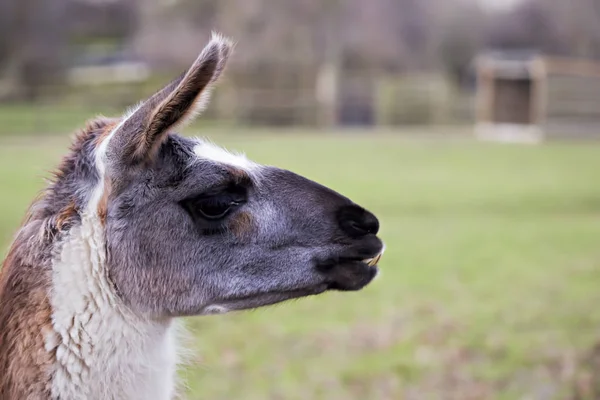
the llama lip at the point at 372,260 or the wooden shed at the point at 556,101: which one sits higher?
the llama lip at the point at 372,260

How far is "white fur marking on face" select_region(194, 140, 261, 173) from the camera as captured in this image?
2949 millimetres

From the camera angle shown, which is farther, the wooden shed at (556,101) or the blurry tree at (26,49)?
the blurry tree at (26,49)

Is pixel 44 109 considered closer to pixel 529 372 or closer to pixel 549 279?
pixel 549 279

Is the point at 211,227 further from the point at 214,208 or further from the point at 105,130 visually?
the point at 105,130

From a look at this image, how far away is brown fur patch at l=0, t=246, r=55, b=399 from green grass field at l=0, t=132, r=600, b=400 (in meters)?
0.55

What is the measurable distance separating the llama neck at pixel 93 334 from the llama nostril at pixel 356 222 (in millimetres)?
754

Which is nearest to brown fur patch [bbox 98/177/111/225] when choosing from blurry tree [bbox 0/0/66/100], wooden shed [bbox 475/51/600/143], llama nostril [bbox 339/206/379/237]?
llama nostril [bbox 339/206/379/237]

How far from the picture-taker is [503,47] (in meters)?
50.7

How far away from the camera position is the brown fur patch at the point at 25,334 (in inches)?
102

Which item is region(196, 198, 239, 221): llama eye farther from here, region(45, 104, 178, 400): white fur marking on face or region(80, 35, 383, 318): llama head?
region(45, 104, 178, 400): white fur marking on face

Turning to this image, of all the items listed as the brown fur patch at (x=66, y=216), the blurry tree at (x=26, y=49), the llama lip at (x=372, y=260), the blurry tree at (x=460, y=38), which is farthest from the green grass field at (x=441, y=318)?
the blurry tree at (x=460, y=38)

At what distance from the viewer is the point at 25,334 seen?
104 inches

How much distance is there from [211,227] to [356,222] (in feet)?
1.69

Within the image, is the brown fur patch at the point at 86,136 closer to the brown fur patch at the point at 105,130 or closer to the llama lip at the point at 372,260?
the brown fur patch at the point at 105,130
